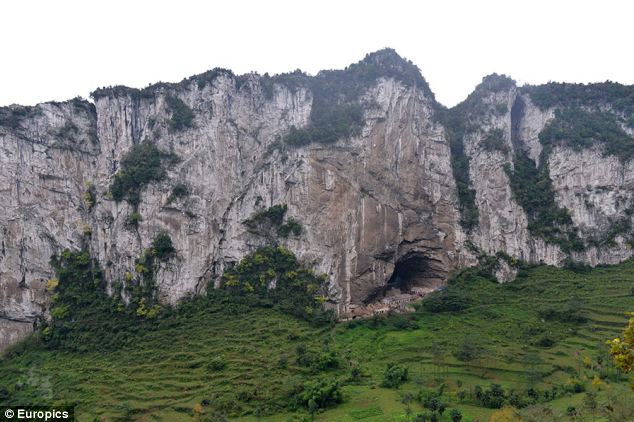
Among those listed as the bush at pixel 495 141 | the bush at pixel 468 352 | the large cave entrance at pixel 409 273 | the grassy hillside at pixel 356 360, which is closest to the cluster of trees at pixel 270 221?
the grassy hillside at pixel 356 360

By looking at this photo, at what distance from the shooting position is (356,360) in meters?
32.8

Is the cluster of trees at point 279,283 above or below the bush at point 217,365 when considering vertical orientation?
above

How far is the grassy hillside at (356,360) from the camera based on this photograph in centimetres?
2720

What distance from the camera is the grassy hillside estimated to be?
2720cm

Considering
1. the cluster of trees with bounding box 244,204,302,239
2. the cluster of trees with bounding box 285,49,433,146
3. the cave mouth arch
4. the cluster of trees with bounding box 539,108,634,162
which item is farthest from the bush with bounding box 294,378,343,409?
the cluster of trees with bounding box 539,108,634,162

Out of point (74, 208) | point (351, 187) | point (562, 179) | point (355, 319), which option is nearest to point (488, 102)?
point (562, 179)

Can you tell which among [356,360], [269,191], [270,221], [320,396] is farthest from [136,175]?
[320,396]

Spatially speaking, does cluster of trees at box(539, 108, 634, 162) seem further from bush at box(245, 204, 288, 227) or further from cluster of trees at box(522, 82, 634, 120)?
bush at box(245, 204, 288, 227)

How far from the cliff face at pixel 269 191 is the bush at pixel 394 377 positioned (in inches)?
421

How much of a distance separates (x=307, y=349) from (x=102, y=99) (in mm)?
27370

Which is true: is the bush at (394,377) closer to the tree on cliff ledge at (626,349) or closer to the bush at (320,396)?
the bush at (320,396)

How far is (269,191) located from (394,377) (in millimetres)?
19986

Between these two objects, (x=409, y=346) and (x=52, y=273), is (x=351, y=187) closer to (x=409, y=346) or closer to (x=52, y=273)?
(x=409, y=346)

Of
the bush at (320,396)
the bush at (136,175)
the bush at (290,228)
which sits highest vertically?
the bush at (136,175)
